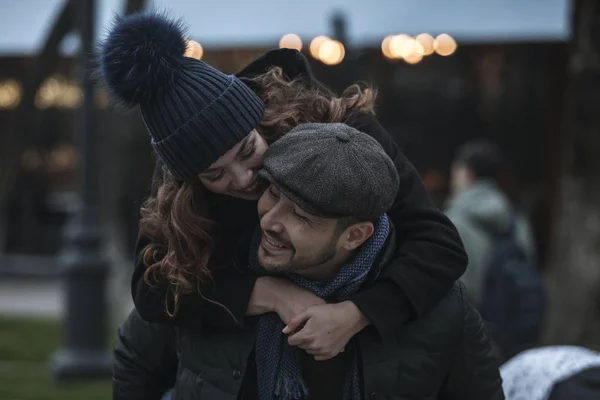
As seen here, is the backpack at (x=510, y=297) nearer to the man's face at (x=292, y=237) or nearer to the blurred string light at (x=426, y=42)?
the man's face at (x=292, y=237)

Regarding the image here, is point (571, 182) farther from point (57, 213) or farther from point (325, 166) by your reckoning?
point (57, 213)

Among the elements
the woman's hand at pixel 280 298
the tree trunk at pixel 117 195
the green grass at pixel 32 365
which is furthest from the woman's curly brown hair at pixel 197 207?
the tree trunk at pixel 117 195

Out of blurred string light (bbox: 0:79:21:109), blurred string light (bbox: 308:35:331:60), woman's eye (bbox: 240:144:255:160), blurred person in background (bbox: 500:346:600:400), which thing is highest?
woman's eye (bbox: 240:144:255:160)

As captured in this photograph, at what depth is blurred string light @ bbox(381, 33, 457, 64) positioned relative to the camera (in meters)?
10.6

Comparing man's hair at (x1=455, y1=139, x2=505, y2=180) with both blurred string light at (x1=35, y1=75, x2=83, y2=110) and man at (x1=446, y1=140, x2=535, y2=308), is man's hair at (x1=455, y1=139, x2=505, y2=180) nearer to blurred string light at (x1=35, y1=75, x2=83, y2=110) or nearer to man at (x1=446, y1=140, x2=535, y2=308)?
man at (x1=446, y1=140, x2=535, y2=308)

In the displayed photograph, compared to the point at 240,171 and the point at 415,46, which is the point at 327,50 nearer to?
the point at 415,46

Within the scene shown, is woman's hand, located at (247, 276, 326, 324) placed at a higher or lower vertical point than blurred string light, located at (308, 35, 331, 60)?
higher

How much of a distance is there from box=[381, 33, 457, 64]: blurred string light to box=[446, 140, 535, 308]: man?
499 cm

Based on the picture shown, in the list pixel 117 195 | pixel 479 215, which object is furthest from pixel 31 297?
pixel 479 215

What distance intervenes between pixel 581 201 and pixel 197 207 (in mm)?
5341

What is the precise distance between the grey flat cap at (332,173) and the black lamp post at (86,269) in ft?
18.7

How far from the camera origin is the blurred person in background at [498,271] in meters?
5.34

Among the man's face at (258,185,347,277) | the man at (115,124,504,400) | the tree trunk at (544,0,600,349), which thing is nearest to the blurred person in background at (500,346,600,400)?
the man at (115,124,504,400)

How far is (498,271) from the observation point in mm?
5355
